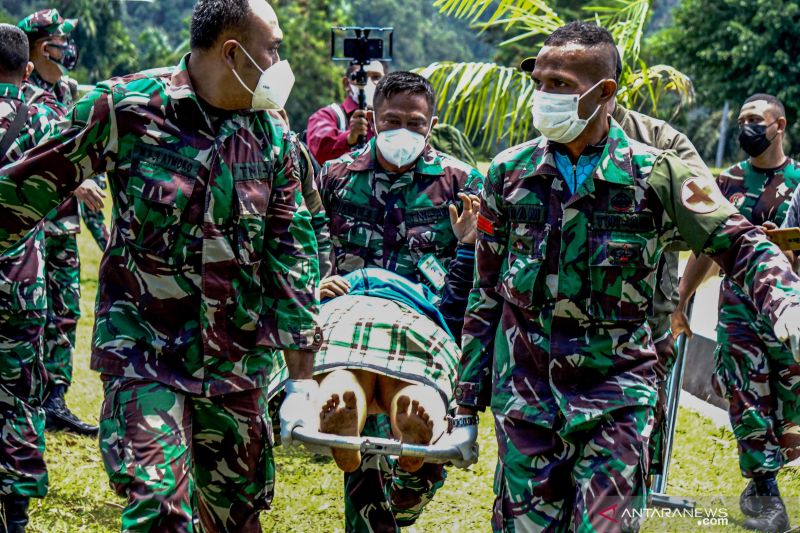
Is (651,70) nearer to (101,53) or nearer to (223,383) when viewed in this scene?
(223,383)

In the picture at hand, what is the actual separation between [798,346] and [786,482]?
4685mm

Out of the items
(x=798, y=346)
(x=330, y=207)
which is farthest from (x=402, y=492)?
(x=798, y=346)

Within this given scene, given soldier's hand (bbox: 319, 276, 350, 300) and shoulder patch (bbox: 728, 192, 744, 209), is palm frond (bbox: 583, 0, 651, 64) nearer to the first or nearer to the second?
shoulder patch (bbox: 728, 192, 744, 209)

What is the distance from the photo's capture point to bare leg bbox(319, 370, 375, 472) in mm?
4270

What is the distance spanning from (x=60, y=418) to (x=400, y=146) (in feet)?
12.1

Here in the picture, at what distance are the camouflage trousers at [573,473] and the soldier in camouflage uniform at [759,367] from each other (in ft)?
10.1

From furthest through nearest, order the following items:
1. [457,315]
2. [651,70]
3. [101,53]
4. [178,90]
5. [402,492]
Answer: [101,53]
[651,70]
[402,492]
[457,315]
[178,90]

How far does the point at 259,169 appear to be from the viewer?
412 centimetres

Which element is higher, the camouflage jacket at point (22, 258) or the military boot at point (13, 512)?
the camouflage jacket at point (22, 258)

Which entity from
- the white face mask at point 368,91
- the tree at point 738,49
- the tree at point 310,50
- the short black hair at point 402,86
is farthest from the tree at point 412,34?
the short black hair at point 402,86

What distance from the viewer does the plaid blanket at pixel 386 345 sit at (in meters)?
4.55

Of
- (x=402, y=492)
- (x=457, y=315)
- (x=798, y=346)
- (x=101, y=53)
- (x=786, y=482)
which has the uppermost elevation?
(x=798, y=346)

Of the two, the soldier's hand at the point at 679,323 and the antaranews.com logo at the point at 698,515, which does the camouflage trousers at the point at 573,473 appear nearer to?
the antaranews.com logo at the point at 698,515

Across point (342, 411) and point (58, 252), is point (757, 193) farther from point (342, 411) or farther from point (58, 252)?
point (58, 252)
